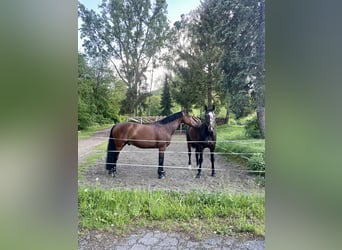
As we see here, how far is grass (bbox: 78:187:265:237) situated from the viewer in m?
1.44

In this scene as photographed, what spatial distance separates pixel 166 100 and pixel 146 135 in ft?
0.83

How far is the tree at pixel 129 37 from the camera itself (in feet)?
4.84

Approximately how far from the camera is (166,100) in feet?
5.00

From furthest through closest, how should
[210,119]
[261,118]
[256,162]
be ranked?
[210,119] < [256,162] < [261,118]

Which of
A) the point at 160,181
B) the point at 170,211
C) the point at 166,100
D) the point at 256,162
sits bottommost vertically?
the point at 170,211

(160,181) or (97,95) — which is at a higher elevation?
(97,95)

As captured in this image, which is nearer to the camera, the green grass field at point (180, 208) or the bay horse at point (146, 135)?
the green grass field at point (180, 208)

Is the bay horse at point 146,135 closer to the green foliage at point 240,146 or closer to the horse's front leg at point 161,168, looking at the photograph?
the horse's front leg at point 161,168

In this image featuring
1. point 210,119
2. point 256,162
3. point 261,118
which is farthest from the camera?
point 210,119

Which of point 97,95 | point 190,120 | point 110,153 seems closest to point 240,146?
point 190,120

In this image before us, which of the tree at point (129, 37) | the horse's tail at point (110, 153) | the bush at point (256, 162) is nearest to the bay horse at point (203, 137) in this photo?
the bush at point (256, 162)

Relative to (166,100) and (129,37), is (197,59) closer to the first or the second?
(166,100)
